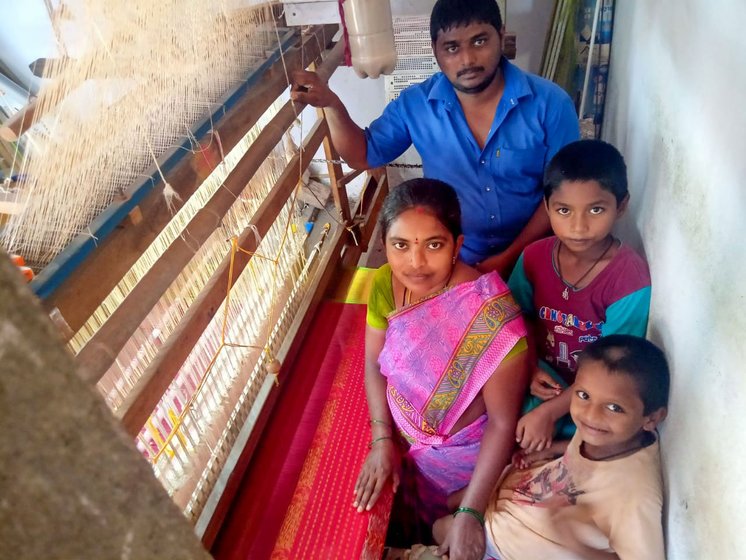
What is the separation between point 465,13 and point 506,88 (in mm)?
255

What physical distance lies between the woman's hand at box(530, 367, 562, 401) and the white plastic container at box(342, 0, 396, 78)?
946 mm

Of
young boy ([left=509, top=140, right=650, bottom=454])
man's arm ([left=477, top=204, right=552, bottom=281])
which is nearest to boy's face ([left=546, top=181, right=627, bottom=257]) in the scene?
young boy ([left=509, top=140, right=650, bottom=454])

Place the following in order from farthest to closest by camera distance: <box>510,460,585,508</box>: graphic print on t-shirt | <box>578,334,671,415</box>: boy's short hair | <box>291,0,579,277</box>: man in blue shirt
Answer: <box>291,0,579,277</box>: man in blue shirt < <box>510,460,585,508</box>: graphic print on t-shirt < <box>578,334,671,415</box>: boy's short hair

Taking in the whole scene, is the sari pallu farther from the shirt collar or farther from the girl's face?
the shirt collar

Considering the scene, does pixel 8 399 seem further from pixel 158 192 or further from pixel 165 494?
pixel 158 192

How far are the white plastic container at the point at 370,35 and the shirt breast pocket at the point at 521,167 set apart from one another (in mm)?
443

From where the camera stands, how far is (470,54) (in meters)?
1.54

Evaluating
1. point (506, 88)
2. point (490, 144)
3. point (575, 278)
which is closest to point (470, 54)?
point (506, 88)

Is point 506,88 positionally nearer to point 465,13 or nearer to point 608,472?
point 465,13

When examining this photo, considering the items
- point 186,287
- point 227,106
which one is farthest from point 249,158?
point 186,287

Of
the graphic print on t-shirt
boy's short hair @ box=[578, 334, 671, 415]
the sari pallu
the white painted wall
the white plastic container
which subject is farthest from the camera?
the white plastic container

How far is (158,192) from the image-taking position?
0.94 meters

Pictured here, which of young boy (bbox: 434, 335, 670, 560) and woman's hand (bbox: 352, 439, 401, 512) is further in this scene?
woman's hand (bbox: 352, 439, 401, 512)

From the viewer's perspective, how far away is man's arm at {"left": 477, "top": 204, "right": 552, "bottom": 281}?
172cm
